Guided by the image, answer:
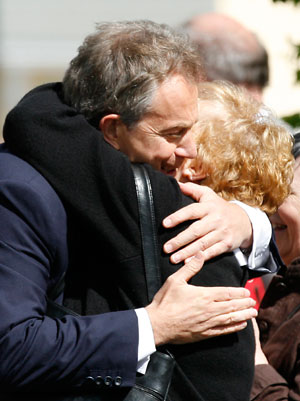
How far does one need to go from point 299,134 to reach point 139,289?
1.40 m

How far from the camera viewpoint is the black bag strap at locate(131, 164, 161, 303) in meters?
2.34

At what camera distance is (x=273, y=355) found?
3.03 meters

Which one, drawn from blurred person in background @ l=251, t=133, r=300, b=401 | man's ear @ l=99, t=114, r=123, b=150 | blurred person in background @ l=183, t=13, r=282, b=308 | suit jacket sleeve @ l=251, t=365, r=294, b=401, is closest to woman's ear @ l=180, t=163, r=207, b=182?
man's ear @ l=99, t=114, r=123, b=150

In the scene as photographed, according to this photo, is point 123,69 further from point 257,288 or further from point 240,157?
point 257,288

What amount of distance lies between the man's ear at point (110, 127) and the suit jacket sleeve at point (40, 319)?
36cm

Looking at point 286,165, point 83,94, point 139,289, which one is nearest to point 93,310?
point 139,289

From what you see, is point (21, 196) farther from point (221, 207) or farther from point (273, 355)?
point (273, 355)

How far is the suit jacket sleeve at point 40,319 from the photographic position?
2.18 metres

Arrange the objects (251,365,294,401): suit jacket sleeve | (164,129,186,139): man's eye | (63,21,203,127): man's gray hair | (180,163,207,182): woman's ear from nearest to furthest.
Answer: (63,21,203,127): man's gray hair, (164,129,186,139): man's eye, (180,163,207,182): woman's ear, (251,365,294,401): suit jacket sleeve

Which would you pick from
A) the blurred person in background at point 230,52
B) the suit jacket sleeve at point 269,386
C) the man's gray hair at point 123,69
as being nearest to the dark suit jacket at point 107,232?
the man's gray hair at point 123,69

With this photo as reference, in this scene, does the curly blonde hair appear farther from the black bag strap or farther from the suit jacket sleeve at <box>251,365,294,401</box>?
the suit jacket sleeve at <box>251,365,294,401</box>

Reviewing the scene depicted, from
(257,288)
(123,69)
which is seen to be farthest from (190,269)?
(257,288)

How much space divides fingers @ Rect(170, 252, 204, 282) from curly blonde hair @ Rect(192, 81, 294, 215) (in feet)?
1.33

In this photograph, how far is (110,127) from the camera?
2605 mm
